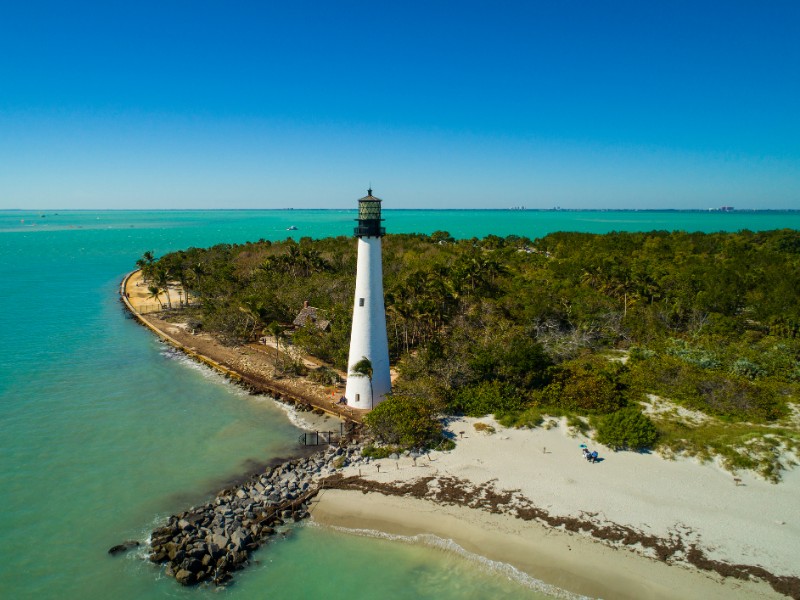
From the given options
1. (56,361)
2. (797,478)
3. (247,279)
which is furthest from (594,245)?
(56,361)

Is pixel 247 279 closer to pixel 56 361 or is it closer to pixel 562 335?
pixel 56 361

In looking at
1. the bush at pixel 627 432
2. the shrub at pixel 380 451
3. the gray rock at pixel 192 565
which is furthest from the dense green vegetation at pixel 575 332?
the gray rock at pixel 192 565

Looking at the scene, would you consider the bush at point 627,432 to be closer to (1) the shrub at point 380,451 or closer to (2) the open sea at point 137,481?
(2) the open sea at point 137,481

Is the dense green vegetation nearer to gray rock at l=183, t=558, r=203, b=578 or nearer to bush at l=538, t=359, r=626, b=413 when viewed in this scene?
bush at l=538, t=359, r=626, b=413

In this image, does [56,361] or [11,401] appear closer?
[11,401]

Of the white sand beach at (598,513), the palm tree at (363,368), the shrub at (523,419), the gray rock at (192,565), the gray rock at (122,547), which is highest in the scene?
the palm tree at (363,368)

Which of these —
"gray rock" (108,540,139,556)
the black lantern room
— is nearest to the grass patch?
the black lantern room
